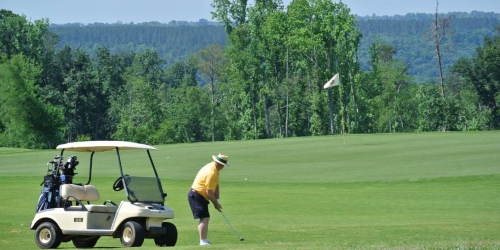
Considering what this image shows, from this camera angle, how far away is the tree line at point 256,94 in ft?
326

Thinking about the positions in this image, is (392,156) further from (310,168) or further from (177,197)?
(177,197)

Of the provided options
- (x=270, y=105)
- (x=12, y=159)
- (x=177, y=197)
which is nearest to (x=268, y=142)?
(x=12, y=159)

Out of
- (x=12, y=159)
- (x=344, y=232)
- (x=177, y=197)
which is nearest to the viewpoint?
(x=344, y=232)

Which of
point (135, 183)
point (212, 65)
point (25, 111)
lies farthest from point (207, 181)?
point (212, 65)

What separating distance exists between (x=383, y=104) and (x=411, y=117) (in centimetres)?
529

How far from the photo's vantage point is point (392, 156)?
4606 cm

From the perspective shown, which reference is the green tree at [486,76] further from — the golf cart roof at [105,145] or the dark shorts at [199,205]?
the golf cart roof at [105,145]

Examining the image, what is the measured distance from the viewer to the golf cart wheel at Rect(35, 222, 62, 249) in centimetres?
1823

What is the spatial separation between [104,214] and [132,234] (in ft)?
3.32

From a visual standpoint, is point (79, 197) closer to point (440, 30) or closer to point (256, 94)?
point (440, 30)

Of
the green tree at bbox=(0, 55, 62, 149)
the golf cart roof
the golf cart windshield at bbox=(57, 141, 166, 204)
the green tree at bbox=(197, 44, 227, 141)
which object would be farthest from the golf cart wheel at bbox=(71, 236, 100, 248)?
the green tree at bbox=(197, 44, 227, 141)

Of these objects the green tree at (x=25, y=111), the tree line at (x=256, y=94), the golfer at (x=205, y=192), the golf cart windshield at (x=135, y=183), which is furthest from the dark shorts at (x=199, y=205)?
the green tree at (x=25, y=111)

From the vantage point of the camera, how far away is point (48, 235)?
18.3 metres

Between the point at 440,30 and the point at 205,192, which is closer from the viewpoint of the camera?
the point at 205,192
